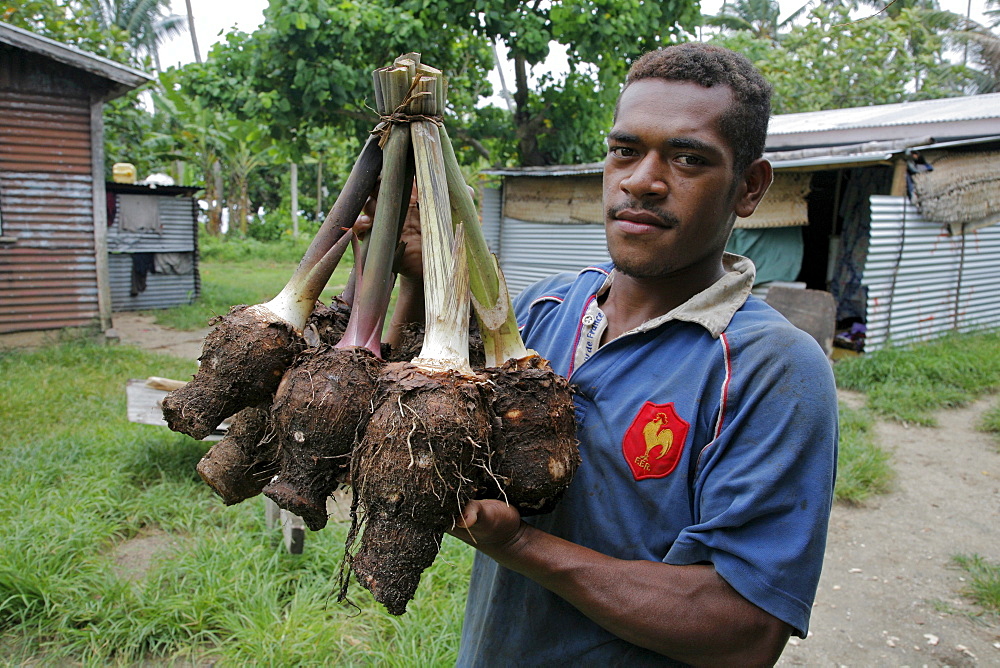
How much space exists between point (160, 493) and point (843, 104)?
2090 centimetres

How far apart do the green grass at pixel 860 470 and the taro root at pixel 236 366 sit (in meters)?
4.47

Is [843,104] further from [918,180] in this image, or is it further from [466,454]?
[466,454]

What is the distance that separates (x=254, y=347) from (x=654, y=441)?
80 centimetres

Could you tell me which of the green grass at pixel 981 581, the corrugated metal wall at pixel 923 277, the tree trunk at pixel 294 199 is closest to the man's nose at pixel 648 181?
the green grass at pixel 981 581

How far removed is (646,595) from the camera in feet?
4.07

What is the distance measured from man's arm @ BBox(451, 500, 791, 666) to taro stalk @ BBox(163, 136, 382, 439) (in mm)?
504

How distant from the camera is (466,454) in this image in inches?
47.5

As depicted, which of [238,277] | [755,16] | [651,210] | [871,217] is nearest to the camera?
[651,210]

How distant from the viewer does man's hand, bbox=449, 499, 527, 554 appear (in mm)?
1185

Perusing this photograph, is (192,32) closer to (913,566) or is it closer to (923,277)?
(923,277)

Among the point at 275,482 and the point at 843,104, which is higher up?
the point at 843,104

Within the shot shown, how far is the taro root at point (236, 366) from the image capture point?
135 centimetres

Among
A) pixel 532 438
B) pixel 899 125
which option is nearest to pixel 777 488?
pixel 532 438

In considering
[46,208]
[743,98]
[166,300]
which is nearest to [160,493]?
[743,98]
